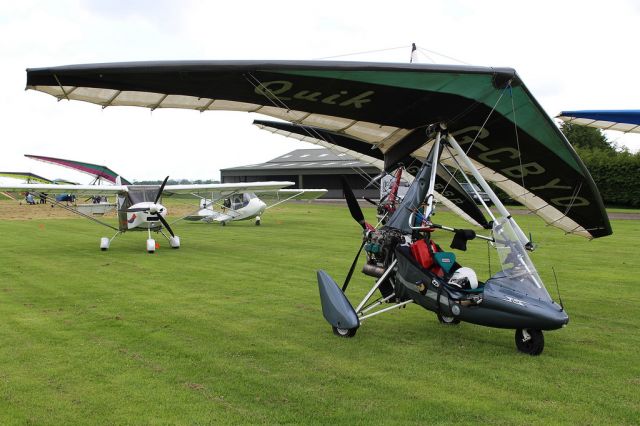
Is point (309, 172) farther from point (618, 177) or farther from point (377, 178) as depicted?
point (377, 178)

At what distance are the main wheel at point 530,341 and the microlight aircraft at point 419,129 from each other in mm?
12

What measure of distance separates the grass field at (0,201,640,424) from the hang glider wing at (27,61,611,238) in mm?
2285

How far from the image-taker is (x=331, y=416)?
487cm

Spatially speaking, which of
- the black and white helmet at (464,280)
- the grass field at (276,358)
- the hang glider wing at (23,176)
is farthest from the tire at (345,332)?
the hang glider wing at (23,176)

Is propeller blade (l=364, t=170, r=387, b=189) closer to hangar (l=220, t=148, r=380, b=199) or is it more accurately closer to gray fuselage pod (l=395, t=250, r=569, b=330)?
gray fuselage pod (l=395, t=250, r=569, b=330)

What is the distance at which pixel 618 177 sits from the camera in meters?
42.2

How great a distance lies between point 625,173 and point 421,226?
4048cm

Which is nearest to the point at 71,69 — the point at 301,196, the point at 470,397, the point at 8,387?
the point at 8,387

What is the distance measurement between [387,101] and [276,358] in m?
3.44

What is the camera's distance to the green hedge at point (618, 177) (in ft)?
136

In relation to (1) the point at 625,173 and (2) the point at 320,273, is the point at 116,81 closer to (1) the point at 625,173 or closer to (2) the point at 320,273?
(2) the point at 320,273

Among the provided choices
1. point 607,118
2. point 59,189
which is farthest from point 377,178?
point 59,189

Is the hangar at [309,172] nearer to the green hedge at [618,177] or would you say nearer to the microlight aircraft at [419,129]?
the green hedge at [618,177]

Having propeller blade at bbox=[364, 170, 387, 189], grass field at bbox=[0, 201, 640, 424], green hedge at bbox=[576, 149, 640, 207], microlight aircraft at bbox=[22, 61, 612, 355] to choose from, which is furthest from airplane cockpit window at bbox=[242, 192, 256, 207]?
green hedge at bbox=[576, 149, 640, 207]
